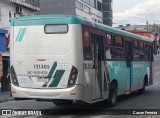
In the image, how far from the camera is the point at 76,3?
6600 cm

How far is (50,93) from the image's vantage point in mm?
13516

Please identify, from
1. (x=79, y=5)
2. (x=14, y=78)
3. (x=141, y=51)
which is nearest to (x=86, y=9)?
(x=79, y=5)

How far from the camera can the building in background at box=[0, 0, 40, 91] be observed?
30109 millimetres

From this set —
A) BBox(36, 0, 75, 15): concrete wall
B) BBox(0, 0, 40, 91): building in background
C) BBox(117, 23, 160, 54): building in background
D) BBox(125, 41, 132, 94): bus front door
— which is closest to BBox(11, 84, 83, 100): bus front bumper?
BBox(125, 41, 132, 94): bus front door

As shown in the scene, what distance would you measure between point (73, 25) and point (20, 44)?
6.14 feet

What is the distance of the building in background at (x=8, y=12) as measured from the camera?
3011 cm

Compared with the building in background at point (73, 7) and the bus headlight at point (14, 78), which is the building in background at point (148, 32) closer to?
the building in background at point (73, 7)

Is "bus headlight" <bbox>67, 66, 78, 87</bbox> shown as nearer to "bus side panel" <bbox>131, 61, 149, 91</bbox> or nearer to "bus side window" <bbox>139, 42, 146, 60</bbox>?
"bus side panel" <bbox>131, 61, 149, 91</bbox>

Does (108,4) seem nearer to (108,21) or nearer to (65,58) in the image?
(108,21)

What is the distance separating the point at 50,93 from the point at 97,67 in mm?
2268

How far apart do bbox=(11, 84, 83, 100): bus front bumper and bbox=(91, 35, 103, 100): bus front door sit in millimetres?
1201

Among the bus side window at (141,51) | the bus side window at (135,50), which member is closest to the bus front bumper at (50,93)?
the bus side window at (135,50)

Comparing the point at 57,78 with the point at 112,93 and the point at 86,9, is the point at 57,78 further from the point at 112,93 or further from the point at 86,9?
the point at 86,9

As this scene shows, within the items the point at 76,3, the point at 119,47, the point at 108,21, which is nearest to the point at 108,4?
the point at 108,21
